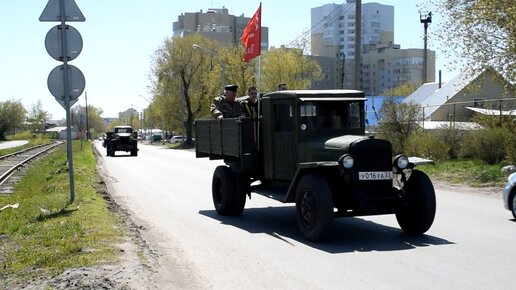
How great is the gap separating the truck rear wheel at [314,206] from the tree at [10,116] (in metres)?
119

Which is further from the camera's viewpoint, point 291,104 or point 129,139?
point 129,139

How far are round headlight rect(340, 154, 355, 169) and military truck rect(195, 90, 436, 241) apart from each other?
0.01 meters

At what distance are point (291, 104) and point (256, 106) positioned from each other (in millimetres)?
1575

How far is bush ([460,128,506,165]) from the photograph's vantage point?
2227cm

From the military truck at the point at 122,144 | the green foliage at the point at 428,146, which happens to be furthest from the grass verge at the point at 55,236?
the military truck at the point at 122,144

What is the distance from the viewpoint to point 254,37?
16984 mm

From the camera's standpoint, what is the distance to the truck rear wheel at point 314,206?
853 cm

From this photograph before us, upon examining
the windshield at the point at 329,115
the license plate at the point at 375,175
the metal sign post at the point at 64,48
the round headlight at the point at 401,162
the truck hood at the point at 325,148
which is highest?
the metal sign post at the point at 64,48

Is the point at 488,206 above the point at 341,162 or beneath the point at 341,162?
beneath

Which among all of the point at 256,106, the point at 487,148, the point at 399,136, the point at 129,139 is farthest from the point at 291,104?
the point at 129,139

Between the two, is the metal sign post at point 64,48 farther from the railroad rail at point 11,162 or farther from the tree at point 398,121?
the tree at point 398,121

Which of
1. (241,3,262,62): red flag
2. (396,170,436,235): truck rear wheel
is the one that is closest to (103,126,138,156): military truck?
(241,3,262,62): red flag

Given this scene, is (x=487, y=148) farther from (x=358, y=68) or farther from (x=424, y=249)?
(x=424, y=249)

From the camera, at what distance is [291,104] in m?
9.97
